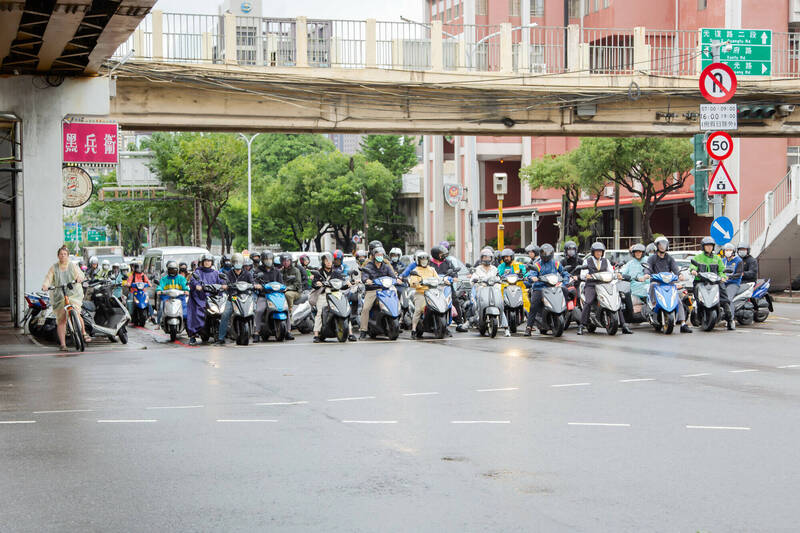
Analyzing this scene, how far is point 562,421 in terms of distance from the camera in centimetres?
899

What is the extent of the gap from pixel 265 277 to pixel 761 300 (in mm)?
10313

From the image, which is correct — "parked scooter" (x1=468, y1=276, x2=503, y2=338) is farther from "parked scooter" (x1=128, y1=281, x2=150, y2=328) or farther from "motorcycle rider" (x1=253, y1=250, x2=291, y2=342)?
"parked scooter" (x1=128, y1=281, x2=150, y2=328)

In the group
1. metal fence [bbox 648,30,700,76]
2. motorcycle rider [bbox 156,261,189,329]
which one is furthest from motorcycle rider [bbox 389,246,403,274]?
metal fence [bbox 648,30,700,76]

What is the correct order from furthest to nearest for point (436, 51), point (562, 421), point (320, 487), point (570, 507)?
point (436, 51) < point (562, 421) < point (320, 487) < point (570, 507)

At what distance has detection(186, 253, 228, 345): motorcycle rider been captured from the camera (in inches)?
724

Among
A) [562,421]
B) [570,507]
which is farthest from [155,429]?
[570,507]

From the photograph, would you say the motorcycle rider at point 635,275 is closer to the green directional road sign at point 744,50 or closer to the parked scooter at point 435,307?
the parked scooter at point 435,307

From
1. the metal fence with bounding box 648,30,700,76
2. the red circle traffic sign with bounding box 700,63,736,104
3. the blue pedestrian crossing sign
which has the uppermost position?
the metal fence with bounding box 648,30,700,76

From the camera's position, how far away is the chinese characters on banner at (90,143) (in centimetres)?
2130

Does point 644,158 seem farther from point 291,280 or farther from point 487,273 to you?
point 487,273

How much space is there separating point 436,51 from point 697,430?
18028 mm

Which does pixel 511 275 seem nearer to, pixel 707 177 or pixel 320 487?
pixel 707 177

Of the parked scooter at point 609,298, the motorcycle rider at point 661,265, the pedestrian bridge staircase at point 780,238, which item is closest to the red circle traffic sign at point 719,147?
the motorcycle rider at point 661,265

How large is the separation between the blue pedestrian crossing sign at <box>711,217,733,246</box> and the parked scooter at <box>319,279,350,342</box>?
828 cm
